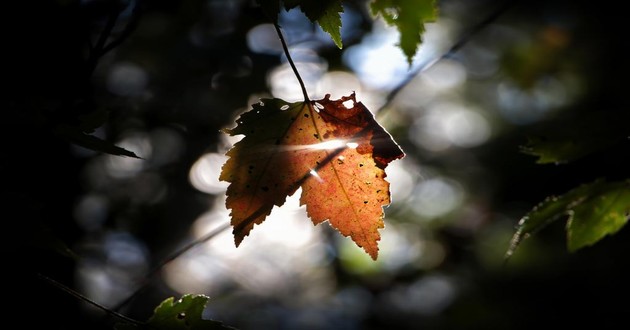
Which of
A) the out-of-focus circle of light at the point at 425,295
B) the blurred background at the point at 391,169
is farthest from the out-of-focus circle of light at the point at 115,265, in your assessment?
the out-of-focus circle of light at the point at 425,295

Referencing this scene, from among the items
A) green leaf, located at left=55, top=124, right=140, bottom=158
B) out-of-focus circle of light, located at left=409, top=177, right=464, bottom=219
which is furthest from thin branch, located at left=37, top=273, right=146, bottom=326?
out-of-focus circle of light, located at left=409, top=177, right=464, bottom=219

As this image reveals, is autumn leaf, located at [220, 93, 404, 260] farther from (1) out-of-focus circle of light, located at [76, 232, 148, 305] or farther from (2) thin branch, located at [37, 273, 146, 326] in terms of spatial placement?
(1) out-of-focus circle of light, located at [76, 232, 148, 305]

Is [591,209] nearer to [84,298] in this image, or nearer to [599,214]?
[599,214]

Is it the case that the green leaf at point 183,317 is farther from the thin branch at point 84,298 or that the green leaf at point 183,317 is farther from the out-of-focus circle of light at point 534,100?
the out-of-focus circle of light at point 534,100

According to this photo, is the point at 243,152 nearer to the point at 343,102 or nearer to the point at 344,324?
the point at 343,102

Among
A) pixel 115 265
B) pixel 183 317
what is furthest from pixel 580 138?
pixel 115 265

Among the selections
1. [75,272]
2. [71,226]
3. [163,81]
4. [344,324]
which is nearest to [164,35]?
[163,81]
